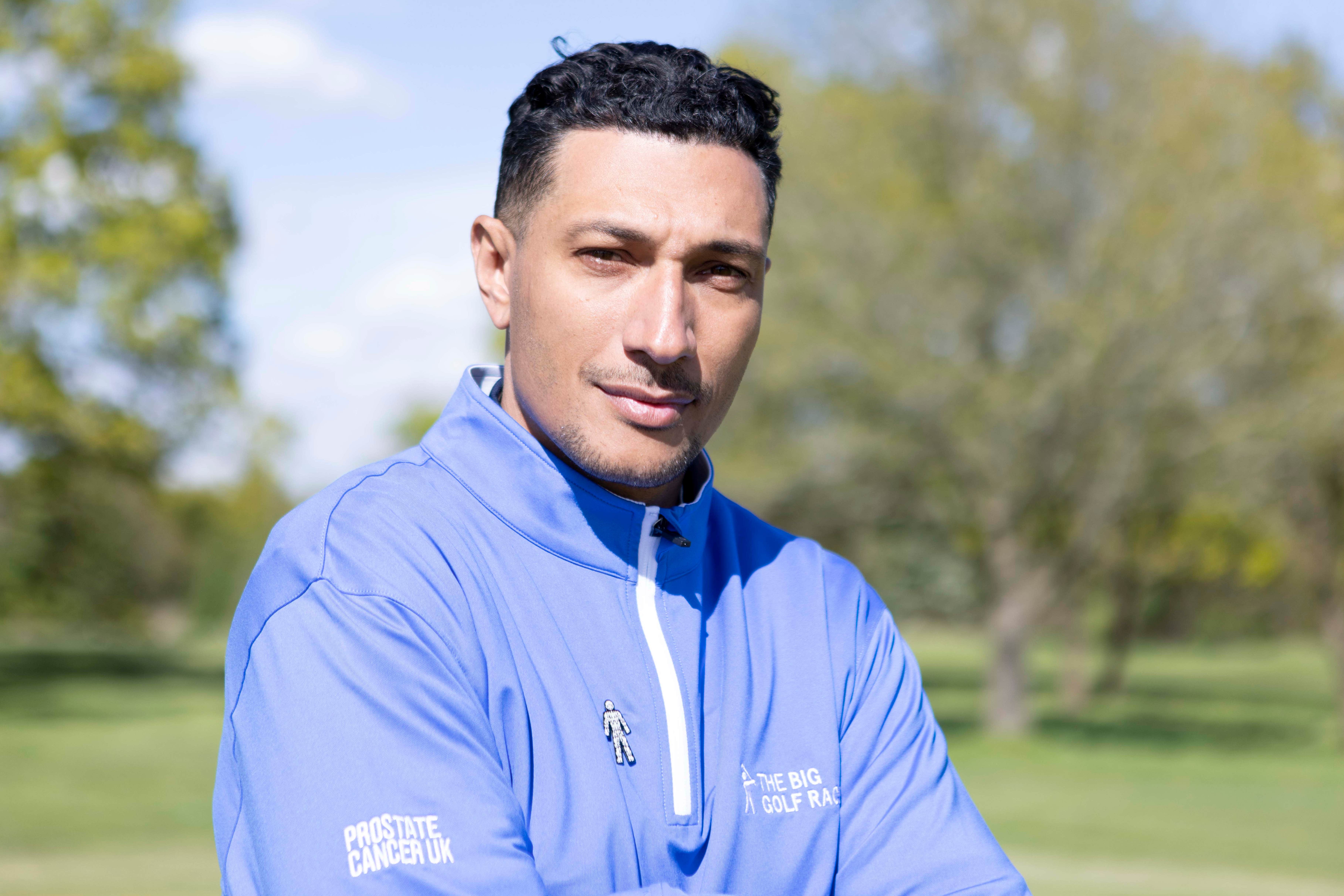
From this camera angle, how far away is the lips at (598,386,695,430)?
175cm

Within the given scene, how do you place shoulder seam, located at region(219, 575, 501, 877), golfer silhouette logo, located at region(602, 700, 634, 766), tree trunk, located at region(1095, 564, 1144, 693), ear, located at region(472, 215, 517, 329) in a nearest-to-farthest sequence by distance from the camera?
shoulder seam, located at region(219, 575, 501, 877) < golfer silhouette logo, located at region(602, 700, 634, 766) < ear, located at region(472, 215, 517, 329) < tree trunk, located at region(1095, 564, 1144, 693)

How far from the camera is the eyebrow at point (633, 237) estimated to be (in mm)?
1702

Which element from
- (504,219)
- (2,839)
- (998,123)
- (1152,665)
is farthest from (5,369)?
(1152,665)

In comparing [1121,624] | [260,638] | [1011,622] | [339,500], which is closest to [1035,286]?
[1011,622]

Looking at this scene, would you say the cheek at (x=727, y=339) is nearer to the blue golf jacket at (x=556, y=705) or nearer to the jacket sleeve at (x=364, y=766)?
the blue golf jacket at (x=556, y=705)

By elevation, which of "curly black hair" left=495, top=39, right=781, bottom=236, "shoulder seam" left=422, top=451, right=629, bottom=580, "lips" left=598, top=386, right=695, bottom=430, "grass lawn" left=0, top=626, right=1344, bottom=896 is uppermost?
"grass lawn" left=0, top=626, right=1344, bottom=896

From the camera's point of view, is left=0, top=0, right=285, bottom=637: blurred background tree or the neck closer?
the neck

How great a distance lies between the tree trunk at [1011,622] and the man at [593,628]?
1749 cm

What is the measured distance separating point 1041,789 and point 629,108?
14211 millimetres

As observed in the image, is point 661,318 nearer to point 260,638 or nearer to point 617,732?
point 617,732

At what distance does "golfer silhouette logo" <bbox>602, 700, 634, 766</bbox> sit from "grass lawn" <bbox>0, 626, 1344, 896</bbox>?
7.07 m

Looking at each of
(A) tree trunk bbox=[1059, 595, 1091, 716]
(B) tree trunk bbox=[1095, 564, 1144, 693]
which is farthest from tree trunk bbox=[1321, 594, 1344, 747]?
(A) tree trunk bbox=[1059, 595, 1091, 716]

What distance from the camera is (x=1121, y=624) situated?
87.6 ft

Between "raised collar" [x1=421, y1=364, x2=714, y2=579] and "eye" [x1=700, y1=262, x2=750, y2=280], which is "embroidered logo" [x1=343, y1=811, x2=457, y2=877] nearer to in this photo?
"raised collar" [x1=421, y1=364, x2=714, y2=579]
